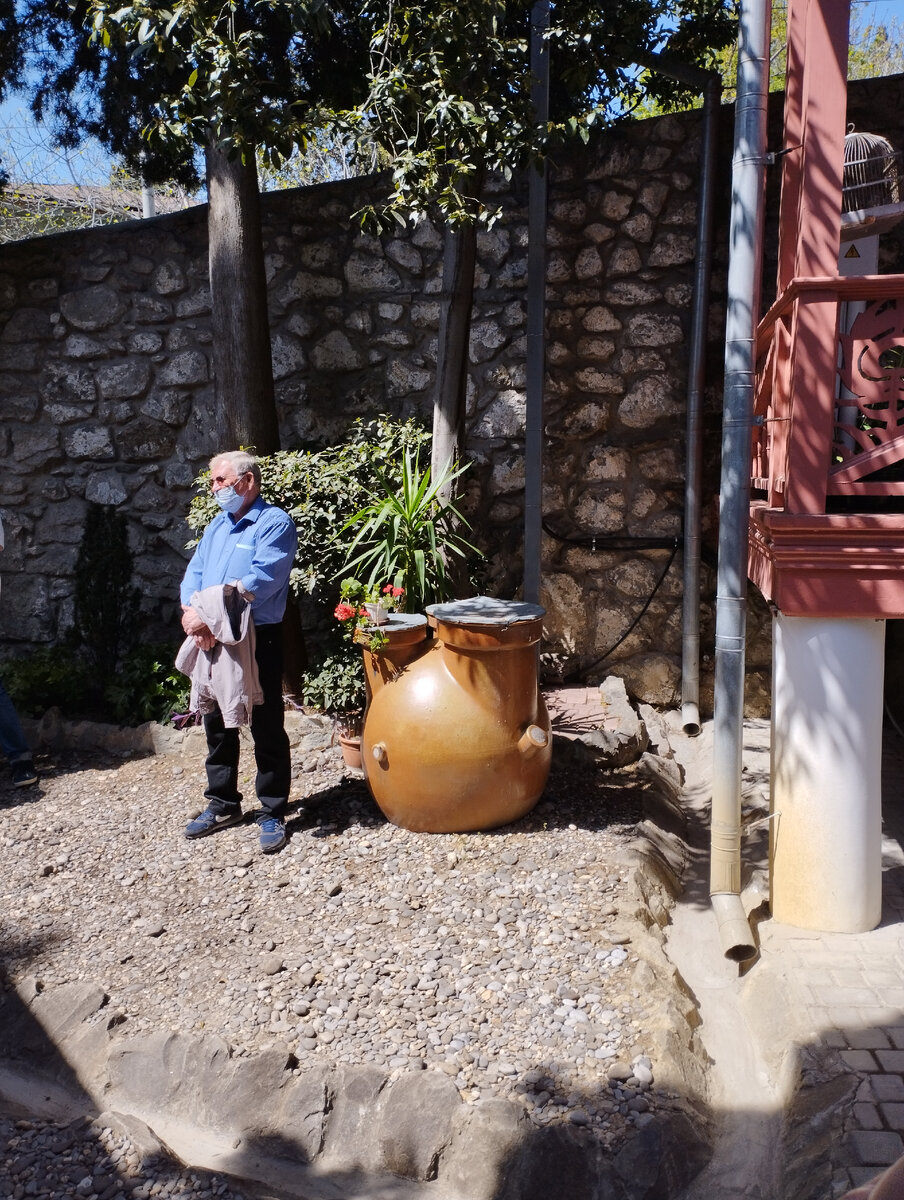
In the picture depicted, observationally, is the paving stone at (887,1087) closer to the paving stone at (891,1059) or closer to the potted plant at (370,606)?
the paving stone at (891,1059)

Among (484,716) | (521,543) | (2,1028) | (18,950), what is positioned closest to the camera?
(2,1028)

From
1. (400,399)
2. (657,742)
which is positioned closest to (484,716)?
(657,742)

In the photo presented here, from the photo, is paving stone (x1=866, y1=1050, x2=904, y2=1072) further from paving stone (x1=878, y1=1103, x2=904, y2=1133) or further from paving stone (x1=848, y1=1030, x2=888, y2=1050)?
paving stone (x1=878, y1=1103, x2=904, y2=1133)

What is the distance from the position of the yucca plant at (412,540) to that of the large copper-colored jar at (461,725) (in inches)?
23.1

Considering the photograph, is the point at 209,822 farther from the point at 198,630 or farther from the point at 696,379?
the point at 696,379

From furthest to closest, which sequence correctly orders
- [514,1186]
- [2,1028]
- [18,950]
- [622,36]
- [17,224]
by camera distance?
[17,224] → [622,36] → [18,950] → [2,1028] → [514,1186]

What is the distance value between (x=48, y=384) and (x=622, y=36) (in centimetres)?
410

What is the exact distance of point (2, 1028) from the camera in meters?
3.28

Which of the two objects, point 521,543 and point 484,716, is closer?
point 484,716

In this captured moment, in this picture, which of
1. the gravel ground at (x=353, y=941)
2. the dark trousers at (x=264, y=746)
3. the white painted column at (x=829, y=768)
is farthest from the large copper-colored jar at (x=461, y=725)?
the white painted column at (x=829, y=768)

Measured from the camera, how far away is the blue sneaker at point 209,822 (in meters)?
4.38

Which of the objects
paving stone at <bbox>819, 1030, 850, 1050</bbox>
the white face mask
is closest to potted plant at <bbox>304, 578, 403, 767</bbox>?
the white face mask

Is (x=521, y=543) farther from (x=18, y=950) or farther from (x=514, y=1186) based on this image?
(x=514, y=1186)

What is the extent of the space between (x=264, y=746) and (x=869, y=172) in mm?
3686
